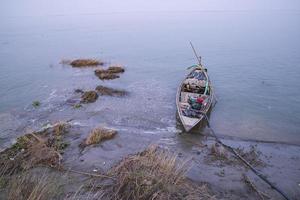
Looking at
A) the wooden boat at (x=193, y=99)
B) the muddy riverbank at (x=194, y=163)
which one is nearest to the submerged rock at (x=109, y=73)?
the wooden boat at (x=193, y=99)

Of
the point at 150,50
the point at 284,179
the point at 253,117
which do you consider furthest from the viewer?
the point at 150,50

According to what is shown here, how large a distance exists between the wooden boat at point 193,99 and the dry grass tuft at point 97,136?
11.8ft

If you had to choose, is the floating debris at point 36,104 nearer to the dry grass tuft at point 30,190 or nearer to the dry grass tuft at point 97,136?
the dry grass tuft at point 97,136

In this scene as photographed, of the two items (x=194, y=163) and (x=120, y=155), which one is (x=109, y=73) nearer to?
(x=120, y=155)

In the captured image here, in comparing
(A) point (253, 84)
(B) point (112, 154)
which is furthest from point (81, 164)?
(A) point (253, 84)

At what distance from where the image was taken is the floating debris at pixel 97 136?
1283cm

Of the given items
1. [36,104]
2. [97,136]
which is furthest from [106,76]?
[97,136]

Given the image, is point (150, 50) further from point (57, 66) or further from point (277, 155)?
point (277, 155)

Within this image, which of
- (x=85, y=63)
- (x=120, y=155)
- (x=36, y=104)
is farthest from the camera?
(x=85, y=63)

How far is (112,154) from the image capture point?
12180 mm

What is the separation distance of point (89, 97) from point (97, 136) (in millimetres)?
6362

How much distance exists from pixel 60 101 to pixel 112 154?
8.32m

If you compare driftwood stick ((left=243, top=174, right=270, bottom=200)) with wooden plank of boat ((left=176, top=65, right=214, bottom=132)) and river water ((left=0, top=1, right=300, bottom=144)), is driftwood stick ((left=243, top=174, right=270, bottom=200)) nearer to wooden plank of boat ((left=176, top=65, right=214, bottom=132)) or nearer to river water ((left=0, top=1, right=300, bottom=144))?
wooden plank of boat ((left=176, top=65, right=214, bottom=132))

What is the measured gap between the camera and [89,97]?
62.0 feet
